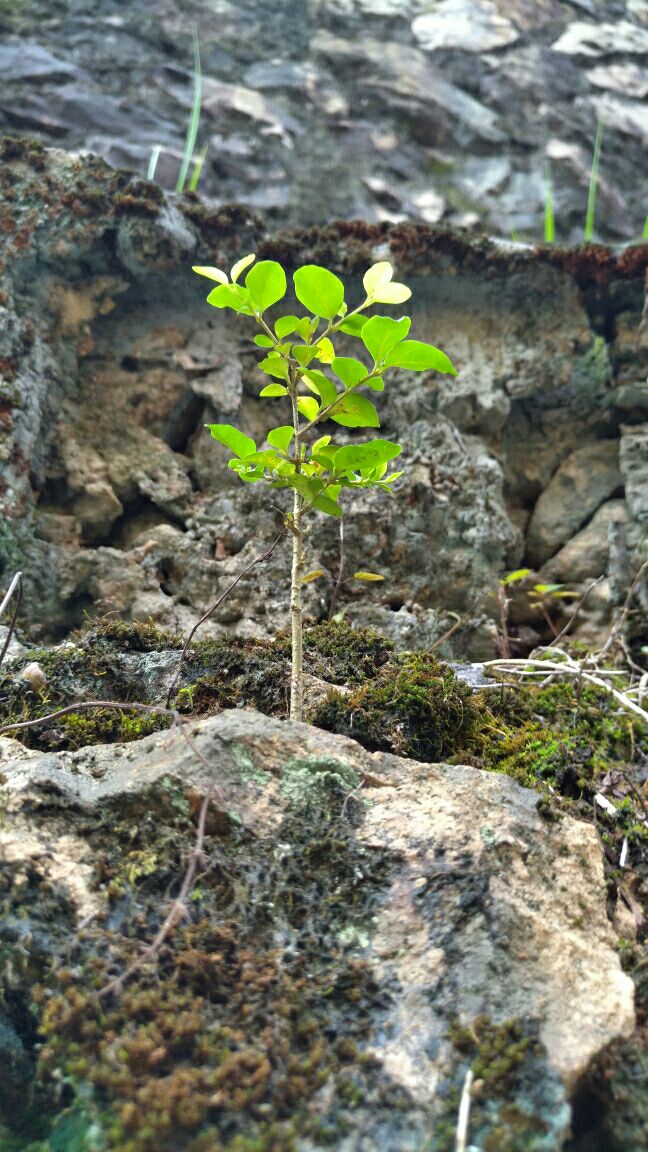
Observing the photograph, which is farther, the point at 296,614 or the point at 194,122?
the point at 194,122

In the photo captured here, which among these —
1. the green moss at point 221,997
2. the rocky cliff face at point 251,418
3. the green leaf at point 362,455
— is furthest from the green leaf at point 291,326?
the rocky cliff face at point 251,418

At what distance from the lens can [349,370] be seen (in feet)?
5.23

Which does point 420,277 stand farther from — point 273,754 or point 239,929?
point 239,929

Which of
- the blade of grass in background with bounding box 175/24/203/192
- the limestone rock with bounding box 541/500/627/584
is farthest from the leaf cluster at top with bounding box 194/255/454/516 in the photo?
the blade of grass in background with bounding box 175/24/203/192

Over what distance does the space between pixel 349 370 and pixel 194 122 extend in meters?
2.43

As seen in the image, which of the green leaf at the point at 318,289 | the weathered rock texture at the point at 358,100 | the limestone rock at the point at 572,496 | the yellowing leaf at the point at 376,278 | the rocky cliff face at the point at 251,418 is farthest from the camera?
the weathered rock texture at the point at 358,100

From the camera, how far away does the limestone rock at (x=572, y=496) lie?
3047 mm

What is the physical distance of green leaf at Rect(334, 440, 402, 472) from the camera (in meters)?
1.61

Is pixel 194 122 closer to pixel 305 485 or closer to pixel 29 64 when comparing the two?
pixel 29 64

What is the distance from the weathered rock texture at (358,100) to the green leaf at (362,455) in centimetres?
252

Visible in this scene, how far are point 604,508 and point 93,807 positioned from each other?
86.1 inches

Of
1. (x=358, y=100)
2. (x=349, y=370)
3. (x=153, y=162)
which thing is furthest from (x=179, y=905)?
(x=358, y=100)

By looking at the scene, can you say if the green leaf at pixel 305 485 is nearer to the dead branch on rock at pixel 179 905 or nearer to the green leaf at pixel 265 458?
the green leaf at pixel 265 458

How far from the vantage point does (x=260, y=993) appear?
123 centimetres
